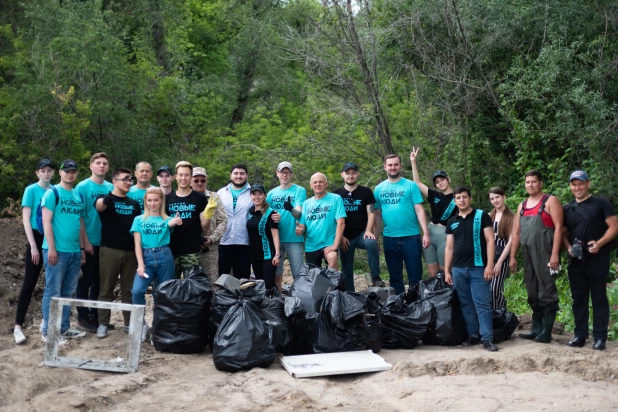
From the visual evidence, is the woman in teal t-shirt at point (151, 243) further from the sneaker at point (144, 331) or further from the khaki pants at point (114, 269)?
the sneaker at point (144, 331)

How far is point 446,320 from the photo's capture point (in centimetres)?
709

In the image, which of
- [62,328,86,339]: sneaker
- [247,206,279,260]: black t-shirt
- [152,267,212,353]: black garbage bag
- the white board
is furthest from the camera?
[247,206,279,260]: black t-shirt

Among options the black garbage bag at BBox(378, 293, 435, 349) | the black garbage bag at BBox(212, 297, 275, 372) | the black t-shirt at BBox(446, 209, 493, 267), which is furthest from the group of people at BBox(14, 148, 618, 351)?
the black garbage bag at BBox(212, 297, 275, 372)

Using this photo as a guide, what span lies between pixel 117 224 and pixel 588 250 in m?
4.69

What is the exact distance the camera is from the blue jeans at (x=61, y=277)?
268 inches

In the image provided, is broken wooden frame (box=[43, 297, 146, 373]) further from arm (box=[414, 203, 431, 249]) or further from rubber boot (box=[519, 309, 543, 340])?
rubber boot (box=[519, 309, 543, 340])

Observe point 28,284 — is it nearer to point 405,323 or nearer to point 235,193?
point 235,193

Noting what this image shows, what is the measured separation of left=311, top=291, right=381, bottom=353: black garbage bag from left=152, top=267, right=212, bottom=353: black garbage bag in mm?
1091

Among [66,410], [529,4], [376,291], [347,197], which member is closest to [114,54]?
[529,4]

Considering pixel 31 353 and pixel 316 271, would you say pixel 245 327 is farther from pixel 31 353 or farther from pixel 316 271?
pixel 31 353

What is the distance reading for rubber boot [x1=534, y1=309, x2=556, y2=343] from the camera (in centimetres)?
706

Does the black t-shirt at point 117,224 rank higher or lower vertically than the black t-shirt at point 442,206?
lower

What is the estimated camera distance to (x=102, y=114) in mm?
17094

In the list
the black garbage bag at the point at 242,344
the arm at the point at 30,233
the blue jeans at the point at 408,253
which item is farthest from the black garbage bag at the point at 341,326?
the arm at the point at 30,233
